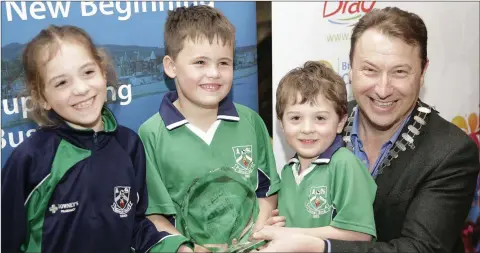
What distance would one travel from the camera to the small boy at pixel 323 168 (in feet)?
5.78

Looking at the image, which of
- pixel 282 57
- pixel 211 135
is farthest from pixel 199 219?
pixel 282 57

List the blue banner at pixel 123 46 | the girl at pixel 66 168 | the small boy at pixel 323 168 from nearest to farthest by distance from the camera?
1. the girl at pixel 66 168
2. the small boy at pixel 323 168
3. the blue banner at pixel 123 46

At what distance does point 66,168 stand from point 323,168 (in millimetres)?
777

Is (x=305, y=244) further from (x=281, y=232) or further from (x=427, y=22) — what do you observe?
(x=427, y=22)

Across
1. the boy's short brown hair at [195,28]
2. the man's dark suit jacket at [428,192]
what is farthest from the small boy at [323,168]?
the boy's short brown hair at [195,28]

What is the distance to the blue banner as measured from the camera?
186 cm

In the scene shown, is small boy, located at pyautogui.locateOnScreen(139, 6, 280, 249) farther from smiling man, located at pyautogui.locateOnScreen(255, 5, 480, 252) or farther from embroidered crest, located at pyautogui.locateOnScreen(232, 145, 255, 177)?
smiling man, located at pyautogui.locateOnScreen(255, 5, 480, 252)

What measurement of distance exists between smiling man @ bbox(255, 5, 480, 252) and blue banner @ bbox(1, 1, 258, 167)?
0.47m

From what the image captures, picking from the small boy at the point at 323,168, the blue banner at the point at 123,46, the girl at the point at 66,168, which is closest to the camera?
→ the girl at the point at 66,168

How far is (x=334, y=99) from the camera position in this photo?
5.88 ft

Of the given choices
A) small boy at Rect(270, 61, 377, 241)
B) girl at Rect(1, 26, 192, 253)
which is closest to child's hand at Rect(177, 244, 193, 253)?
girl at Rect(1, 26, 192, 253)

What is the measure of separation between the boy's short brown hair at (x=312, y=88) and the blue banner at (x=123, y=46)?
47cm

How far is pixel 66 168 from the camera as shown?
1661 millimetres

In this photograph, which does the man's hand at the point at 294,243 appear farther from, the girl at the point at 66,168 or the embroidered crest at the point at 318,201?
the girl at the point at 66,168
